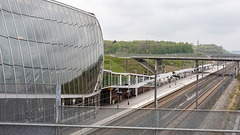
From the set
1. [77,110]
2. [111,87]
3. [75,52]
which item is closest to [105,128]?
[77,110]

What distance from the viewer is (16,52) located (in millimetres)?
14484

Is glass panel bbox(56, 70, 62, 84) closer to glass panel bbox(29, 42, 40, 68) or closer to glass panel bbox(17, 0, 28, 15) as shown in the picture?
glass panel bbox(29, 42, 40, 68)

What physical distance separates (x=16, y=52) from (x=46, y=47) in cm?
298

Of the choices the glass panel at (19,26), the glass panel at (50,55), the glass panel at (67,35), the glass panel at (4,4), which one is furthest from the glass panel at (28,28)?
the glass panel at (67,35)

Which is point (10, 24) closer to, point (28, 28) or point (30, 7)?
point (28, 28)

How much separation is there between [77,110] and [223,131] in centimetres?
435

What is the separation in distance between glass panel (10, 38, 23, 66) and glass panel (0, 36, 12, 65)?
35cm

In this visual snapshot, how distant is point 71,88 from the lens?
2036 cm

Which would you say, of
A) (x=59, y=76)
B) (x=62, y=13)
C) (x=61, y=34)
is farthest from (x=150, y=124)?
(x=62, y=13)

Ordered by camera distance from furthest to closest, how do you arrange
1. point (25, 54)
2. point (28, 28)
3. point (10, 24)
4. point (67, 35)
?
point (67, 35) → point (28, 28) → point (25, 54) → point (10, 24)

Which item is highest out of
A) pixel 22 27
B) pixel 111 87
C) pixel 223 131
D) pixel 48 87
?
pixel 22 27

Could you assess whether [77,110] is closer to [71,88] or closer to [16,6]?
[16,6]

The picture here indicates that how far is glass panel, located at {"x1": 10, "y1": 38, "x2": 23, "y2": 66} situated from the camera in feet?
46.9

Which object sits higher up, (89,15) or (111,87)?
(89,15)
